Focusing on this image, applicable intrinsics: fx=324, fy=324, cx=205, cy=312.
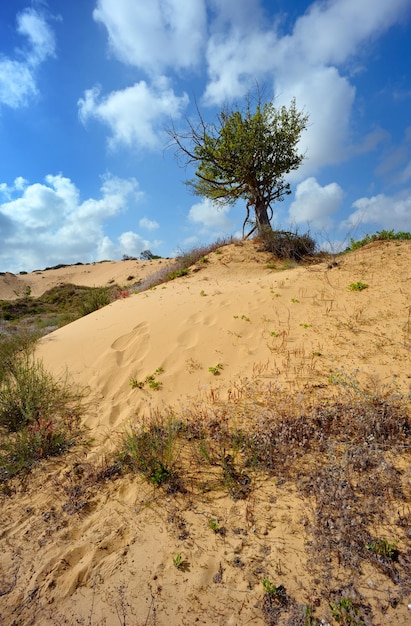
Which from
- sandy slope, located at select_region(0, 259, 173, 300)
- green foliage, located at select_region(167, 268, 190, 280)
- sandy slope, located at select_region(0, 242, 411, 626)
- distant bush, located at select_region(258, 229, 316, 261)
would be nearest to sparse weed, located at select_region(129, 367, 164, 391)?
sandy slope, located at select_region(0, 242, 411, 626)

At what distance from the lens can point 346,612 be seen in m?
1.88

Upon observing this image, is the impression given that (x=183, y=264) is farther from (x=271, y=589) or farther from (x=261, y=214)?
(x=271, y=589)

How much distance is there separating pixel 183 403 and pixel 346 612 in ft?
9.33

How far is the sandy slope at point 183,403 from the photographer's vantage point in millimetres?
2189

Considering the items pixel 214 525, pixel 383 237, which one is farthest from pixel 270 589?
pixel 383 237

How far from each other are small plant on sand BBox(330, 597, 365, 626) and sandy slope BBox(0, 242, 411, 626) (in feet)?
0.61

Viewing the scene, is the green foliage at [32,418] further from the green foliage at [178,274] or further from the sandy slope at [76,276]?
the sandy slope at [76,276]

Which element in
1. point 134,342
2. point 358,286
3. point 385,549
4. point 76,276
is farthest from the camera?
point 76,276

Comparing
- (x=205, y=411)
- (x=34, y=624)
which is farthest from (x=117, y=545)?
(x=205, y=411)

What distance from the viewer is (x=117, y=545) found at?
2584 millimetres

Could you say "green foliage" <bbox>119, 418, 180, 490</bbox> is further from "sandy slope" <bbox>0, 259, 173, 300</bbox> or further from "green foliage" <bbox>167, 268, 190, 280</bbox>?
"sandy slope" <bbox>0, 259, 173, 300</bbox>

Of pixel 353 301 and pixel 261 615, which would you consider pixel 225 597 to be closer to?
pixel 261 615

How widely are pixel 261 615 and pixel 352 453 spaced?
1.56 meters

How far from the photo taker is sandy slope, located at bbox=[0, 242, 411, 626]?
2.19m
